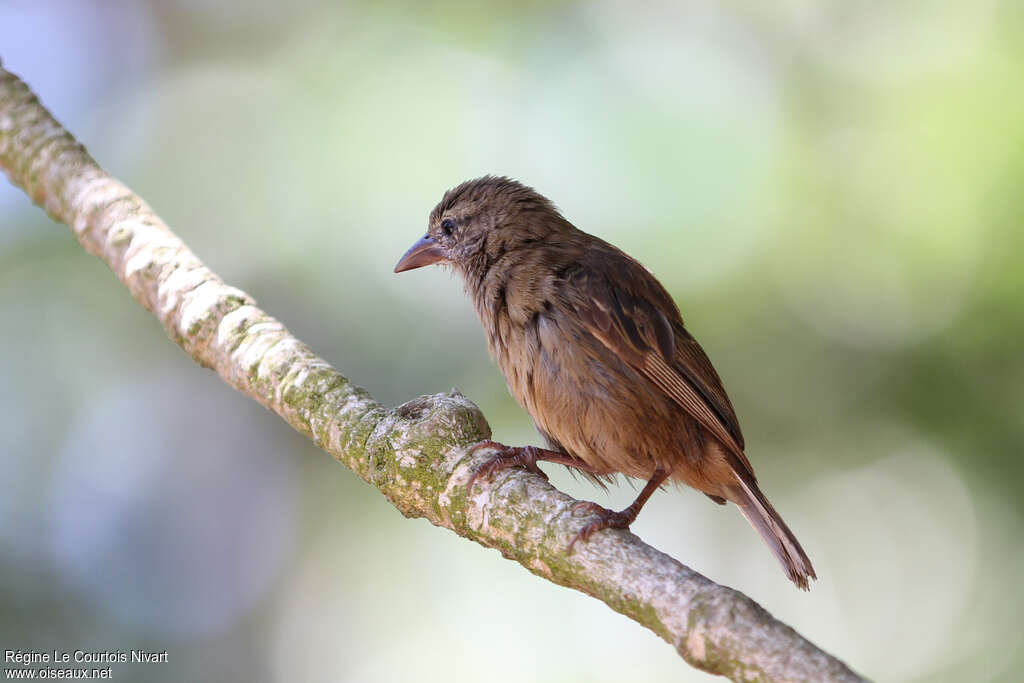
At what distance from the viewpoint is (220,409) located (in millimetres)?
7145

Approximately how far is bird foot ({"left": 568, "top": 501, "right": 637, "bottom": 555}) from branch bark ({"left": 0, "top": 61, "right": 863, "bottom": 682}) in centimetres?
3

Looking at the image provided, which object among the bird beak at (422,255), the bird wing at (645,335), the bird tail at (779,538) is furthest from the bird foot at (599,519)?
the bird beak at (422,255)

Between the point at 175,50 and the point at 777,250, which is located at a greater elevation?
the point at 777,250

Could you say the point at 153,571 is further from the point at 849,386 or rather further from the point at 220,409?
the point at 849,386

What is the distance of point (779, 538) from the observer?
3768 millimetres

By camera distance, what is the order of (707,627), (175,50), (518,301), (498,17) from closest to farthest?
(707,627)
(518,301)
(498,17)
(175,50)

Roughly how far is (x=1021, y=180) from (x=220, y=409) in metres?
5.64

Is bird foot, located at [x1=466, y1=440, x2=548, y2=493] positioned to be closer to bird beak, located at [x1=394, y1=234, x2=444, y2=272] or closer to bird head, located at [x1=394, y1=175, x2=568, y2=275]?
bird head, located at [x1=394, y1=175, x2=568, y2=275]

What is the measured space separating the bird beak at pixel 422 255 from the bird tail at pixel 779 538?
179cm

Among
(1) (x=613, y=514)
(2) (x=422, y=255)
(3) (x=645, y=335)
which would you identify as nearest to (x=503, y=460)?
(1) (x=613, y=514)

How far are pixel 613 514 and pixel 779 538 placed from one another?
133 cm

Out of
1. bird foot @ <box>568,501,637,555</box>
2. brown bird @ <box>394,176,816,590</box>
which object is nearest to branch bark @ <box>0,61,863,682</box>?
bird foot @ <box>568,501,637,555</box>

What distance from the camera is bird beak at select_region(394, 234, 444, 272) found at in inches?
180

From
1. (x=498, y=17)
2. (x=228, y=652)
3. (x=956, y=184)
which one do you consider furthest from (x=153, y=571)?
(x=956, y=184)
